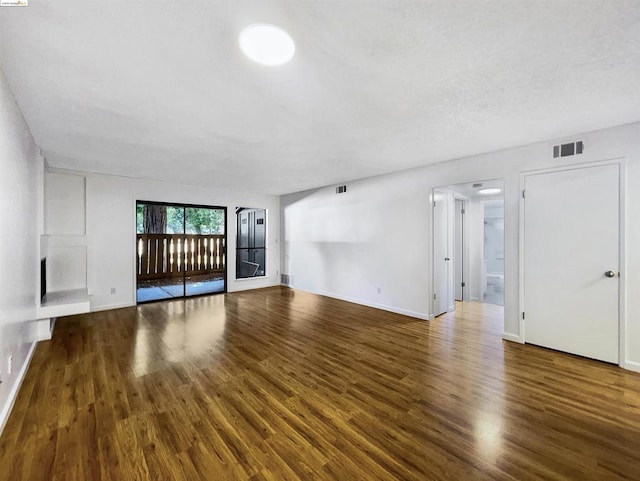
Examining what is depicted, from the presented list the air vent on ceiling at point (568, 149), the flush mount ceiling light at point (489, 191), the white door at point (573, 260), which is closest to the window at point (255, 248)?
the flush mount ceiling light at point (489, 191)

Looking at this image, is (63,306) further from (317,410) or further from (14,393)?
(317,410)

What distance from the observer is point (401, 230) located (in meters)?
4.60

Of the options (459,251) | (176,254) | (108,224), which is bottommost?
(176,254)

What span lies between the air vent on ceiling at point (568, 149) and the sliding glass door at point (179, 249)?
20.1ft

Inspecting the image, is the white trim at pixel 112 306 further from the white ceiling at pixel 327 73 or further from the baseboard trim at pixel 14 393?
the white ceiling at pixel 327 73

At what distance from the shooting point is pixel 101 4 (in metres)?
1.30

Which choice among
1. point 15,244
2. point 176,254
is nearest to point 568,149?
point 15,244

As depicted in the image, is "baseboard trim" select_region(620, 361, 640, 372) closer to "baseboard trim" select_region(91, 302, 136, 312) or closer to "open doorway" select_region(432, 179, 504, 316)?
"open doorway" select_region(432, 179, 504, 316)

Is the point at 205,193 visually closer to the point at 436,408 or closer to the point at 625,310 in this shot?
the point at 436,408

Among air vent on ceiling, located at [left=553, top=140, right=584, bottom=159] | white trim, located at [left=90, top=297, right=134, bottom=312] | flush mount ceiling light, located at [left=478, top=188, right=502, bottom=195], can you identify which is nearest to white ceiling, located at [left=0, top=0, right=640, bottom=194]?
air vent on ceiling, located at [left=553, top=140, right=584, bottom=159]

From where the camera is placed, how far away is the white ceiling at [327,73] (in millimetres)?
1369

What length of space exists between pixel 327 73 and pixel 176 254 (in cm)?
668

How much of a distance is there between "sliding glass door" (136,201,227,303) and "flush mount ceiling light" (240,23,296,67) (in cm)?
499

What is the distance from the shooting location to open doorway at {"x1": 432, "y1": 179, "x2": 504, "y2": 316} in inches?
175
